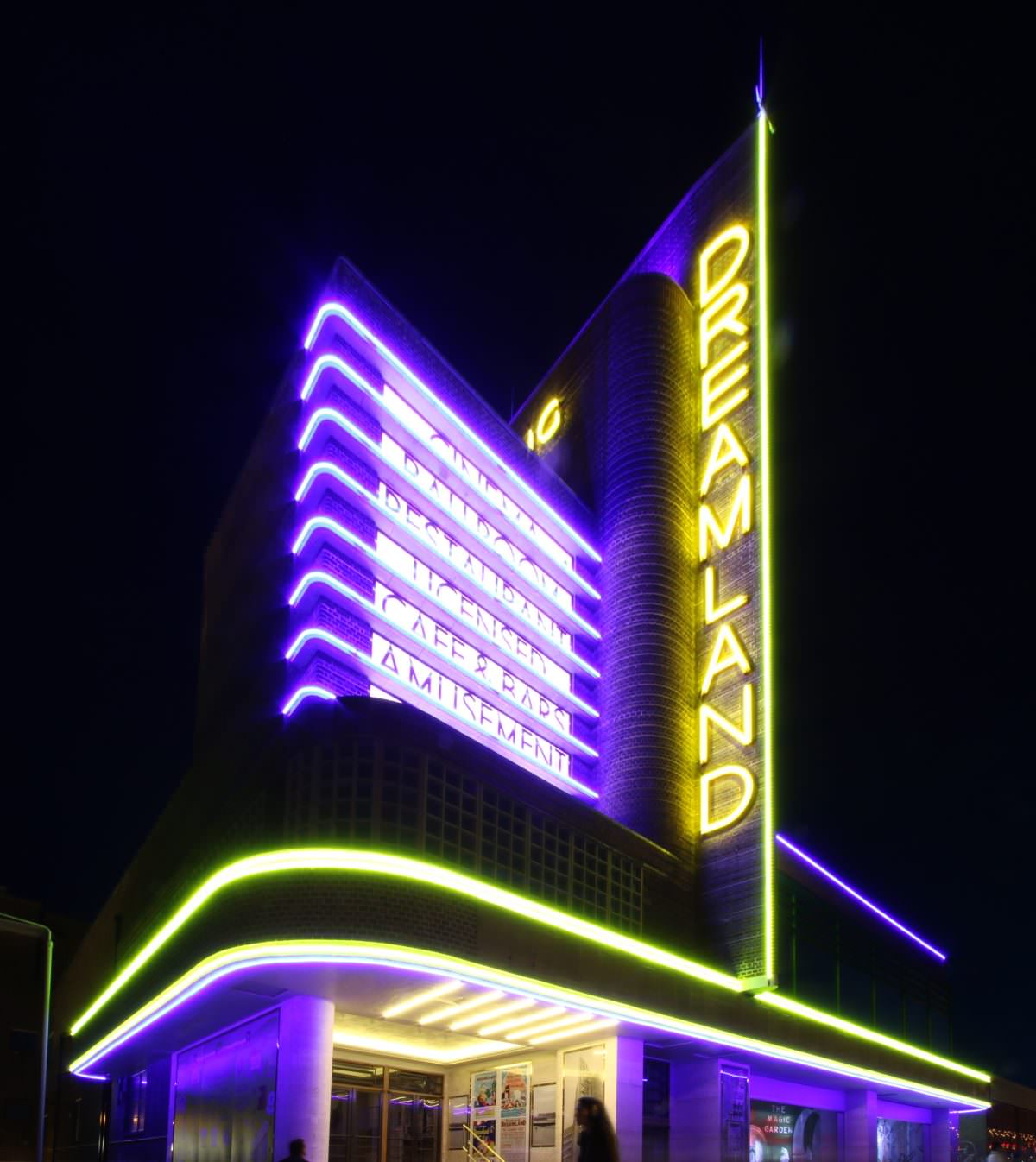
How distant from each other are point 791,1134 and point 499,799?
15081 mm

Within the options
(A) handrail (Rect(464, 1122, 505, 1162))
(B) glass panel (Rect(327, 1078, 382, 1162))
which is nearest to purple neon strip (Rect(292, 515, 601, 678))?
(B) glass panel (Rect(327, 1078, 382, 1162))

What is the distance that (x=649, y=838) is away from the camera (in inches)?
1027

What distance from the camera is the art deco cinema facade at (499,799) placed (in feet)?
58.6

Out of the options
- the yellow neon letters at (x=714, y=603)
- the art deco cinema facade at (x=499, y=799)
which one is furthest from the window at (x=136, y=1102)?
the yellow neon letters at (x=714, y=603)

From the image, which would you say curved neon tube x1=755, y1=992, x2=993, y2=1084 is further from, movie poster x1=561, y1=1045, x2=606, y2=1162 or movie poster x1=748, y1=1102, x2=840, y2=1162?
movie poster x1=561, y1=1045, x2=606, y2=1162

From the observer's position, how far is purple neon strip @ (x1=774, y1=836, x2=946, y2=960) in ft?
A: 106

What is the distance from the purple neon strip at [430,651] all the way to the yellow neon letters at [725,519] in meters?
3.11

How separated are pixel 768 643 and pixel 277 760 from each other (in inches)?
488

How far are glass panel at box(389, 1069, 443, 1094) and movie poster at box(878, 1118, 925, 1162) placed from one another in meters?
14.8

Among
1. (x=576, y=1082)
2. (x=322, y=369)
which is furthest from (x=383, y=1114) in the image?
(x=322, y=369)

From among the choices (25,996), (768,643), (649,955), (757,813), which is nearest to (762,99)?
(768,643)

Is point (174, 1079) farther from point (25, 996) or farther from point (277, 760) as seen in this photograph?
point (25, 996)

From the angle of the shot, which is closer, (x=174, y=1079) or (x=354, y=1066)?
(x=354, y=1066)

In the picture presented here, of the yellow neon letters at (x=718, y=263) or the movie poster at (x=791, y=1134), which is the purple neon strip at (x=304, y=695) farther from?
the yellow neon letters at (x=718, y=263)
